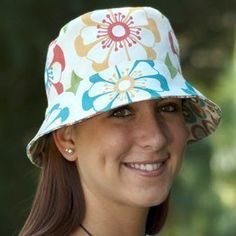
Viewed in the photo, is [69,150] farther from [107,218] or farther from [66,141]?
[107,218]

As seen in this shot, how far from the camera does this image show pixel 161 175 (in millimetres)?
2672

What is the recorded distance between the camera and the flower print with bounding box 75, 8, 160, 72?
8.52ft

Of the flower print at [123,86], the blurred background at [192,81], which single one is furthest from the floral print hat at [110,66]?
the blurred background at [192,81]

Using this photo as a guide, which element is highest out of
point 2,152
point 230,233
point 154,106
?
point 154,106

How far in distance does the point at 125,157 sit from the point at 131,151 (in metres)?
0.02

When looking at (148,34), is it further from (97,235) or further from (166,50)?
(97,235)

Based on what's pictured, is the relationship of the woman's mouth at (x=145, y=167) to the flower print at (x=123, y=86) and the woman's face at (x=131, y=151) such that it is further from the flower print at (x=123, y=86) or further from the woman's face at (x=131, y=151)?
the flower print at (x=123, y=86)

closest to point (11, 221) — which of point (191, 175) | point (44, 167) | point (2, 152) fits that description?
point (2, 152)

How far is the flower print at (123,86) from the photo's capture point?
2.54 meters

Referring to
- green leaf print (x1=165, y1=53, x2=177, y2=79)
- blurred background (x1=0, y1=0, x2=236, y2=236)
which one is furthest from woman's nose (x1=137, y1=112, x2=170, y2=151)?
blurred background (x1=0, y1=0, x2=236, y2=236)

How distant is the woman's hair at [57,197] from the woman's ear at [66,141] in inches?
0.8

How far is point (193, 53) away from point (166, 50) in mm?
2357

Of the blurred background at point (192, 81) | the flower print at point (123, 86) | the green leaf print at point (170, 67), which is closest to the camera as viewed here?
the flower print at point (123, 86)

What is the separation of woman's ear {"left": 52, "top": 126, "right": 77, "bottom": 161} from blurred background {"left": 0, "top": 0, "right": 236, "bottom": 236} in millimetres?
1784
